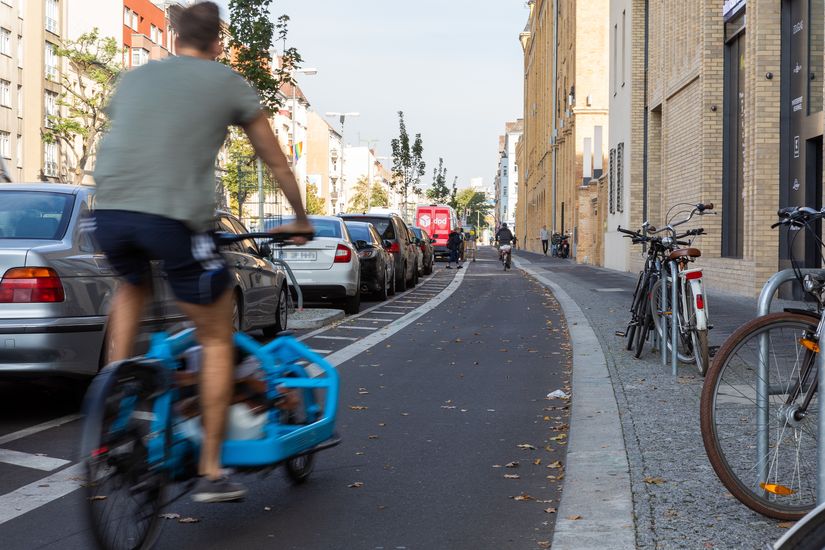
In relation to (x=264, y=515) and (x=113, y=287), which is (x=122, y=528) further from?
(x=113, y=287)

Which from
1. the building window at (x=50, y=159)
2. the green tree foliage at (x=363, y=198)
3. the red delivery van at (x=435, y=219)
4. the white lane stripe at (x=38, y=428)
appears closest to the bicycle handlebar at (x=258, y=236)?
the white lane stripe at (x=38, y=428)

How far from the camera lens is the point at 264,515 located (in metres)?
4.76

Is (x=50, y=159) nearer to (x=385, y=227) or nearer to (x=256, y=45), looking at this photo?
(x=385, y=227)

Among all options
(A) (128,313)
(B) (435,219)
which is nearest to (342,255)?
(A) (128,313)

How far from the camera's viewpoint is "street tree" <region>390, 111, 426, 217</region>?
77188 millimetres

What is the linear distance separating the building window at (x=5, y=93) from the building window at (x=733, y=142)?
131 ft

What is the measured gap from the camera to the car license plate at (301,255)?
17000 millimetres

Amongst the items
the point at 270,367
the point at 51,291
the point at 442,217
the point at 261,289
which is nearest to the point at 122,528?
the point at 270,367

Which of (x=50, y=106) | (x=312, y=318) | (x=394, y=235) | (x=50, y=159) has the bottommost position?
(x=312, y=318)

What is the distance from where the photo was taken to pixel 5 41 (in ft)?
173

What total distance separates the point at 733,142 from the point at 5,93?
41141 mm

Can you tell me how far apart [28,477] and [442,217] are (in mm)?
62406

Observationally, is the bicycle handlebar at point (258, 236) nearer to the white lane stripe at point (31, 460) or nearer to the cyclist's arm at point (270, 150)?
the cyclist's arm at point (270, 150)

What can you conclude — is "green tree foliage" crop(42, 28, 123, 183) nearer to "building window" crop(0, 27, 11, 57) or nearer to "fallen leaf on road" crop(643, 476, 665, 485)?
"building window" crop(0, 27, 11, 57)
